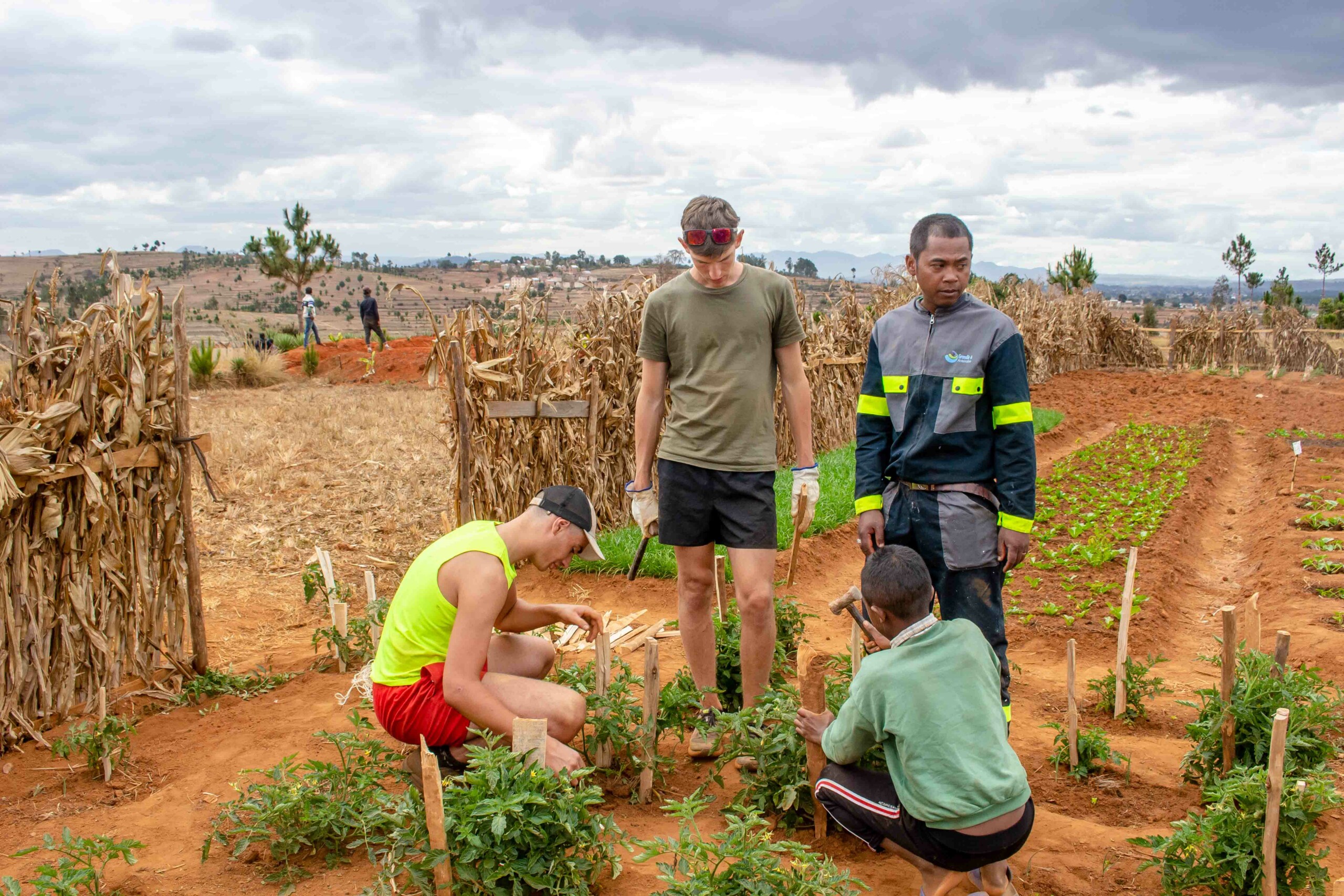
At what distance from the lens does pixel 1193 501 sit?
9711 millimetres

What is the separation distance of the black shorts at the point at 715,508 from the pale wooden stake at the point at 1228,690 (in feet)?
5.35

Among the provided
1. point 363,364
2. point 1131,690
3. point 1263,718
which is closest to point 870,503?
point 1263,718

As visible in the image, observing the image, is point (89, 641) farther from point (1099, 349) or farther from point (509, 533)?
point (1099, 349)

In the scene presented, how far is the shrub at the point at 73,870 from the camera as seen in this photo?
2.69 meters

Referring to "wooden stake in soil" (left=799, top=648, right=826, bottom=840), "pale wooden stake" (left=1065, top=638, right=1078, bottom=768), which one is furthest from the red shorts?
"pale wooden stake" (left=1065, top=638, right=1078, bottom=768)

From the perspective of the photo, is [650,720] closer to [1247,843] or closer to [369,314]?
[1247,843]

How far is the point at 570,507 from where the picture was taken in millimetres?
3264

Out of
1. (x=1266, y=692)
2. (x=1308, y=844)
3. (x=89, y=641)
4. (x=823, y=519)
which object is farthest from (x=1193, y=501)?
→ (x=89, y=641)

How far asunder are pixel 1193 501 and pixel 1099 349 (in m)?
17.6

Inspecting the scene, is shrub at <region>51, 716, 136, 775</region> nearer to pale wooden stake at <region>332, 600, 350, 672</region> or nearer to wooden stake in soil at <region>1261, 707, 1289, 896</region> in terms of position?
pale wooden stake at <region>332, 600, 350, 672</region>

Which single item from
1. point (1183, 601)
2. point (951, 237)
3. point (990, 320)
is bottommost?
point (1183, 601)

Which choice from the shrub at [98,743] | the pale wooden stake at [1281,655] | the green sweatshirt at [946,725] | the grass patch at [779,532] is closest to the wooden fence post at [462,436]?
the grass patch at [779,532]

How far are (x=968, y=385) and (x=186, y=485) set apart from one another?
3797 mm

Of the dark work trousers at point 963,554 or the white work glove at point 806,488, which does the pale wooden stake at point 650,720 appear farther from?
the dark work trousers at point 963,554
